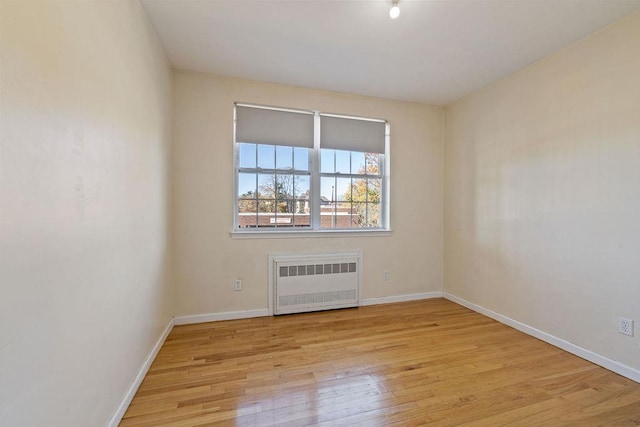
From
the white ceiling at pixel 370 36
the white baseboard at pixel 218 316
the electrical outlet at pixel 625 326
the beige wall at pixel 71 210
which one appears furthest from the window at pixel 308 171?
the electrical outlet at pixel 625 326

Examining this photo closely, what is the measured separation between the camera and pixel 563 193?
8.07 feet

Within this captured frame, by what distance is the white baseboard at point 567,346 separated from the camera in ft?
6.70

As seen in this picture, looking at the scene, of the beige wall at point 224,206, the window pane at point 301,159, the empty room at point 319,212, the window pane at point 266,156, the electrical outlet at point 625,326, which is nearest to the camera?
the empty room at point 319,212

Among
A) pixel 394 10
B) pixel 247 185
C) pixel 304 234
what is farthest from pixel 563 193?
pixel 247 185

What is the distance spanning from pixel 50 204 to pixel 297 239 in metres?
2.40

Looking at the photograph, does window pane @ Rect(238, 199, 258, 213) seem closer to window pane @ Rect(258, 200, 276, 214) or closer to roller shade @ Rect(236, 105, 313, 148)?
window pane @ Rect(258, 200, 276, 214)

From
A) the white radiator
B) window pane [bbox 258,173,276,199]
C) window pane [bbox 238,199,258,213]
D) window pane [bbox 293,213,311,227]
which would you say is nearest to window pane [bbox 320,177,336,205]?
window pane [bbox 293,213,311,227]

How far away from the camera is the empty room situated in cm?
110

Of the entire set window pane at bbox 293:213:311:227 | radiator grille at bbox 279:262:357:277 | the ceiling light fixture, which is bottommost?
radiator grille at bbox 279:262:357:277

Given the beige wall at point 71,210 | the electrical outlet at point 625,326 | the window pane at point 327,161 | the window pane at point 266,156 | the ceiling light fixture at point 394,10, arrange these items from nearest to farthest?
the beige wall at point 71,210
the ceiling light fixture at point 394,10
the electrical outlet at point 625,326
the window pane at point 266,156
the window pane at point 327,161

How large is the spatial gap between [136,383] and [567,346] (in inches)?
139

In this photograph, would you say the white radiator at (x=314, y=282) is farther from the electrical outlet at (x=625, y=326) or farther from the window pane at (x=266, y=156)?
the electrical outlet at (x=625, y=326)

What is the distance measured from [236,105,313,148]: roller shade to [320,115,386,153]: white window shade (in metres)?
0.21

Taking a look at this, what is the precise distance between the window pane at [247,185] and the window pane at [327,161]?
0.86 m
